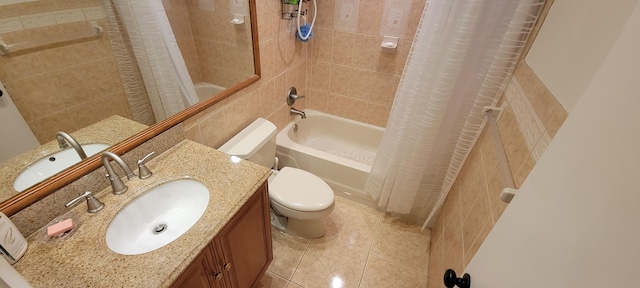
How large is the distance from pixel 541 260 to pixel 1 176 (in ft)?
4.25

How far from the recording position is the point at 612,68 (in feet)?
1.04

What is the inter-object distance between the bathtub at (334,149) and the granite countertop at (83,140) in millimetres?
1119

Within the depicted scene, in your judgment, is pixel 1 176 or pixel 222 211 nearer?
pixel 1 176

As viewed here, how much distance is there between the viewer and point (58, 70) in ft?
2.66

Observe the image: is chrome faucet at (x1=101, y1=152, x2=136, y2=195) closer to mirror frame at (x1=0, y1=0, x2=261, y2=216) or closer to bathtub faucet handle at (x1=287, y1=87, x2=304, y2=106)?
mirror frame at (x1=0, y1=0, x2=261, y2=216)

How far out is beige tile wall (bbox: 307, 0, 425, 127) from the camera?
194cm

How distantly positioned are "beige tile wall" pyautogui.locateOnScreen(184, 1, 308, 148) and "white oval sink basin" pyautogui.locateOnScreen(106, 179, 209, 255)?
14.0 inches

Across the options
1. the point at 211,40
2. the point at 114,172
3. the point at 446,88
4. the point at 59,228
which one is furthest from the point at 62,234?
the point at 446,88

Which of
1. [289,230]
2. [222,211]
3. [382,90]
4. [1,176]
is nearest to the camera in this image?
[1,176]

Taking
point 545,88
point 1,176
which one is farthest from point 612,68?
point 1,176

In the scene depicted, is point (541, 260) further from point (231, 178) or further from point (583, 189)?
point (231, 178)

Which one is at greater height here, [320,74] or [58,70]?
[58,70]

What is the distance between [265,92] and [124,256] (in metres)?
1.28

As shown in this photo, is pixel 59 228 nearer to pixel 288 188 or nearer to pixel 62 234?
pixel 62 234
